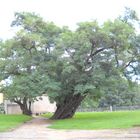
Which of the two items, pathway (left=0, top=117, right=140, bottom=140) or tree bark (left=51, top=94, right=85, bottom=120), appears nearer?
pathway (left=0, top=117, right=140, bottom=140)

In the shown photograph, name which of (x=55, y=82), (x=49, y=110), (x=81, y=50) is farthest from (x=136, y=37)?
(x=49, y=110)

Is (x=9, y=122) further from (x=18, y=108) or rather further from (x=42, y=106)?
(x=42, y=106)

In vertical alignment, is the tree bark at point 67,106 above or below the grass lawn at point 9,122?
above

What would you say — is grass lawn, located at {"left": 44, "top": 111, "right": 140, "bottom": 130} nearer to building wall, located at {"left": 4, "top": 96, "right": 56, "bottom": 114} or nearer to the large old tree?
the large old tree

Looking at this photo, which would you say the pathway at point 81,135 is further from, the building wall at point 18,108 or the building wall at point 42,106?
the building wall at point 42,106

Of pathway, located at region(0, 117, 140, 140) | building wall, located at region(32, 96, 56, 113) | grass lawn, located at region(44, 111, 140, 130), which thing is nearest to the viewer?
pathway, located at region(0, 117, 140, 140)

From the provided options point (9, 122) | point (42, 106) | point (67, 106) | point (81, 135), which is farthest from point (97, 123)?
point (42, 106)

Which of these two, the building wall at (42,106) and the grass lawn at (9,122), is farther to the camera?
the building wall at (42,106)

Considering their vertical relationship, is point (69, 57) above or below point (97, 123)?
above

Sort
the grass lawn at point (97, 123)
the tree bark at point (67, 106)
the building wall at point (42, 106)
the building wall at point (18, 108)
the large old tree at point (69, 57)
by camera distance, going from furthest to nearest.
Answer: the building wall at point (42, 106) < the building wall at point (18, 108) < the tree bark at point (67, 106) < the large old tree at point (69, 57) < the grass lawn at point (97, 123)

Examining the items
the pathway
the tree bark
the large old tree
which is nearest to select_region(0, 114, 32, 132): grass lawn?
the large old tree

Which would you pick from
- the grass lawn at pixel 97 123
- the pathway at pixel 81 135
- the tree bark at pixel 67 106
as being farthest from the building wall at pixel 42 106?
the pathway at pixel 81 135

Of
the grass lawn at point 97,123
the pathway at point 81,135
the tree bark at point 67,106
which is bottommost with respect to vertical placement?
the pathway at point 81,135

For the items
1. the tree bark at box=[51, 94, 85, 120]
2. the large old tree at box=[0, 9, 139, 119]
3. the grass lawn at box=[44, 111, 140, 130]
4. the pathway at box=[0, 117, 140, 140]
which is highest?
the large old tree at box=[0, 9, 139, 119]
